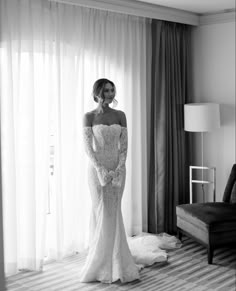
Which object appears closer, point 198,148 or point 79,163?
point 79,163

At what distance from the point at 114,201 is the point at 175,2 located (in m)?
2.26

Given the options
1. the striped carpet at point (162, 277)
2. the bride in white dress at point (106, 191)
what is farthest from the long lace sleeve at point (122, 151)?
the striped carpet at point (162, 277)

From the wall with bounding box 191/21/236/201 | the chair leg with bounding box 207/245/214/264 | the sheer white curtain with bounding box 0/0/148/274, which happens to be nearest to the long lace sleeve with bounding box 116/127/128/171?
the sheer white curtain with bounding box 0/0/148/274

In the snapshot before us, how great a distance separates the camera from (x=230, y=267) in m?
4.81

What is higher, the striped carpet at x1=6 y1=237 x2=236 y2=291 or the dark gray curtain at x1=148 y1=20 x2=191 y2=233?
the dark gray curtain at x1=148 y1=20 x2=191 y2=233

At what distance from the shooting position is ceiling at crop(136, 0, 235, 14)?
5.23 metres

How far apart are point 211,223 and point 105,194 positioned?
3.69 feet

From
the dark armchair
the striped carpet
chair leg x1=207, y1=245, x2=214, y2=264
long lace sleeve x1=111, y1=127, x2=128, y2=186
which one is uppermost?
long lace sleeve x1=111, y1=127, x2=128, y2=186

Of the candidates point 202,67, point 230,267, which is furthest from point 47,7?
point 230,267

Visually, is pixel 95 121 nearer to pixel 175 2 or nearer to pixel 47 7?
pixel 47 7

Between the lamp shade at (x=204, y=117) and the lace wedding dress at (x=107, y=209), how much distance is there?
1.35 metres

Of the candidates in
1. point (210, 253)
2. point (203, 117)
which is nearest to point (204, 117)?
point (203, 117)

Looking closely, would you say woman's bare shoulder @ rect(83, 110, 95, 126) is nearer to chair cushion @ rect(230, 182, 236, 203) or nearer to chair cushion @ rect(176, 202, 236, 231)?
chair cushion @ rect(176, 202, 236, 231)

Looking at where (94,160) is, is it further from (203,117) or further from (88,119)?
(203,117)
